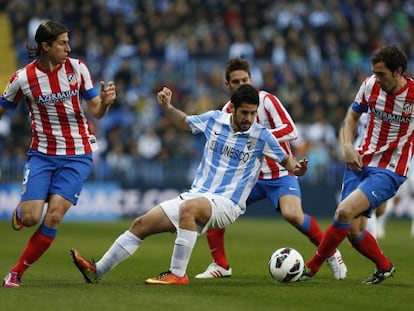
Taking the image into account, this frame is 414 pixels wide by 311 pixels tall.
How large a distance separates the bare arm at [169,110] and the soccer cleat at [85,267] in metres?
1.64

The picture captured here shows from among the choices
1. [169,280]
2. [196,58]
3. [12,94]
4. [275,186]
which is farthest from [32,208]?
[196,58]

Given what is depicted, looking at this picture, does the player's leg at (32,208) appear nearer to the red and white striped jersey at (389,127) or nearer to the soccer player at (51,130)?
the soccer player at (51,130)

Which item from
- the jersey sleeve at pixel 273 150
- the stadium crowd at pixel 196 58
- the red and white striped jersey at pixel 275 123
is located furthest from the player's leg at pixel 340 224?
the stadium crowd at pixel 196 58

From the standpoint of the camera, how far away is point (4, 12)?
1196 inches

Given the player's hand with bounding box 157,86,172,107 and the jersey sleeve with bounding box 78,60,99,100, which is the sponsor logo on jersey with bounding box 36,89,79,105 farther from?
the player's hand with bounding box 157,86,172,107

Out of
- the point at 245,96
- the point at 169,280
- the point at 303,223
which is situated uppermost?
the point at 245,96

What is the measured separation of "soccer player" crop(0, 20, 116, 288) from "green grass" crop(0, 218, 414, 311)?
62 cm

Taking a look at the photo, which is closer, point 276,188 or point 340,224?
point 340,224

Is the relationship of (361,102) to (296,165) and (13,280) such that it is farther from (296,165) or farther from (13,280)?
(13,280)

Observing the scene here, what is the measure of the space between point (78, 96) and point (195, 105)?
52.1ft

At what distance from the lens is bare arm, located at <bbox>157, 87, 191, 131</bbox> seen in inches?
376

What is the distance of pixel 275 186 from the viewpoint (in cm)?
1080

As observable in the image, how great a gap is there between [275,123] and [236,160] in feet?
4.23

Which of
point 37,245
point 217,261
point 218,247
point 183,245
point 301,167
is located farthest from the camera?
point 218,247
